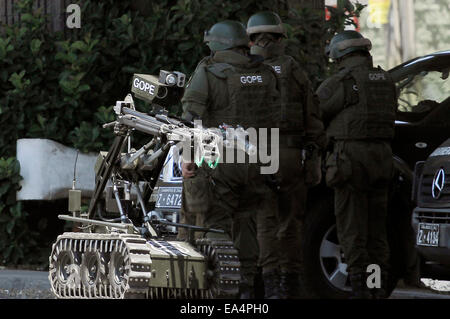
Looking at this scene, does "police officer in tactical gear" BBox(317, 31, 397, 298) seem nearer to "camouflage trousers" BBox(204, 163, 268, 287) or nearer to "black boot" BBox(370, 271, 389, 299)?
"black boot" BBox(370, 271, 389, 299)

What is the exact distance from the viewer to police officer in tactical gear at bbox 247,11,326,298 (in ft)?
33.5

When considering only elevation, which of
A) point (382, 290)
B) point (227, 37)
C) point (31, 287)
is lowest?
point (31, 287)

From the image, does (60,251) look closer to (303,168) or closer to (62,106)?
(303,168)

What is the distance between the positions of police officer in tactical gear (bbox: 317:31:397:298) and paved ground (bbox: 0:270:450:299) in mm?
1065

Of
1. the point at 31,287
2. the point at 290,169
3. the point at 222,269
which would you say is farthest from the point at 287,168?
the point at 31,287

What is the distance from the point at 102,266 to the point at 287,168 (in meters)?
2.51

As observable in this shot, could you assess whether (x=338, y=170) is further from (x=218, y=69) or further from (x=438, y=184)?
(x=218, y=69)

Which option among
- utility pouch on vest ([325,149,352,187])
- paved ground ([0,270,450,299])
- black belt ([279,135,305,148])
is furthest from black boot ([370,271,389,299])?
black belt ([279,135,305,148])

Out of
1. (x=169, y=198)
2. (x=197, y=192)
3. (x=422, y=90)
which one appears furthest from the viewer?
(x=422, y=90)

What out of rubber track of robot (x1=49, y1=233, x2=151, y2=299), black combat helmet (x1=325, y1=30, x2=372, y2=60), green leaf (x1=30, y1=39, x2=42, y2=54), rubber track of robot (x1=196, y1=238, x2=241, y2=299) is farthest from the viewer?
green leaf (x1=30, y1=39, x2=42, y2=54)

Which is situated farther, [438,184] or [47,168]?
[47,168]

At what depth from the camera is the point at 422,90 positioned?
11805mm

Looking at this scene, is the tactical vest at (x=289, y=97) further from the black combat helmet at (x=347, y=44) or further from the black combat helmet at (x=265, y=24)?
the black combat helmet at (x=347, y=44)

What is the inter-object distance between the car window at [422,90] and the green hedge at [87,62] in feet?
4.56
